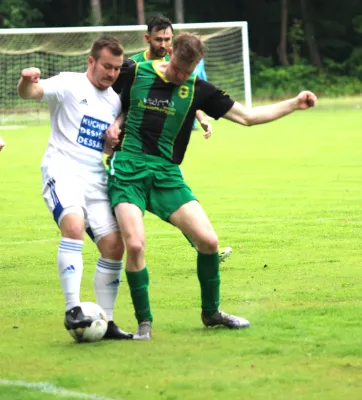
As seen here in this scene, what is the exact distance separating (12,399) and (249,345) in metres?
1.68

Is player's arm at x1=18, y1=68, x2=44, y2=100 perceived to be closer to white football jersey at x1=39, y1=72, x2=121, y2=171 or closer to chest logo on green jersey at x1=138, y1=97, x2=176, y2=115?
white football jersey at x1=39, y1=72, x2=121, y2=171

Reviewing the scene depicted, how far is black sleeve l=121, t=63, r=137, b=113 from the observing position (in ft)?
24.0

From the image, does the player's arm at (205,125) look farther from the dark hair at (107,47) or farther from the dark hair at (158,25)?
the dark hair at (107,47)

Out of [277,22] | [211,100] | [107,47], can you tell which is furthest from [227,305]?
[277,22]

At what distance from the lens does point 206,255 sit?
726 centimetres

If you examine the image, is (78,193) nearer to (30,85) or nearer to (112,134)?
(112,134)

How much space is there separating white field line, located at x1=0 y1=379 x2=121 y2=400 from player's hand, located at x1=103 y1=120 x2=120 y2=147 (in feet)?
5.84

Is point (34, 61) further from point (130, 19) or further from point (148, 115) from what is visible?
point (148, 115)

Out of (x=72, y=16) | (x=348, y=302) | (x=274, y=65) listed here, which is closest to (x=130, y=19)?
(x=72, y=16)

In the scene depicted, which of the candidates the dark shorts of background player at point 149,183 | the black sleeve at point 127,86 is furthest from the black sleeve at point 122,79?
the dark shorts of background player at point 149,183

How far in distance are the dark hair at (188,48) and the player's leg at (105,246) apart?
938 mm

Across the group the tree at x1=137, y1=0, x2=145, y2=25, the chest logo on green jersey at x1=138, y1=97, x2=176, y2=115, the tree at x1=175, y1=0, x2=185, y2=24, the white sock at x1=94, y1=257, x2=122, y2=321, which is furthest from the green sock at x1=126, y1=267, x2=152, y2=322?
the tree at x1=175, y1=0, x2=185, y2=24

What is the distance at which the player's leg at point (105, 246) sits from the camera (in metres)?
7.10

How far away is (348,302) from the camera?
809cm
